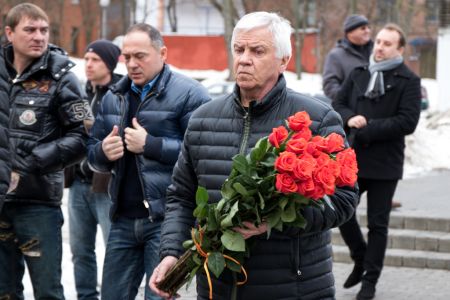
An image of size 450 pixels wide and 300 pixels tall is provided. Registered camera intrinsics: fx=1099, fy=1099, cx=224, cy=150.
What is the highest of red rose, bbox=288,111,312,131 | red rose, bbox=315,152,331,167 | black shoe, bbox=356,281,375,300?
red rose, bbox=288,111,312,131

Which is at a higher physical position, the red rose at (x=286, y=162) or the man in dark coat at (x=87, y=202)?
the red rose at (x=286, y=162)

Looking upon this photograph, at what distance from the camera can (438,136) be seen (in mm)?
21594

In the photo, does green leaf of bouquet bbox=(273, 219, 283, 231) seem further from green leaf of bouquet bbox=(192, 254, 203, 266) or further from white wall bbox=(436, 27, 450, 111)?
white wall bbox=(436, 27, 450, 111)

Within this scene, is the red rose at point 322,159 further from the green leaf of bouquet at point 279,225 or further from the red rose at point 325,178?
the green leaf of bouquet at point 279,225

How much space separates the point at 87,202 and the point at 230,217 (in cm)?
433

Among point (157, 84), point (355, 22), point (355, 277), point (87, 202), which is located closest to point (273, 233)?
point (157, 84)

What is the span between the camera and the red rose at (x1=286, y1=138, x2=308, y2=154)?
425 centimetres

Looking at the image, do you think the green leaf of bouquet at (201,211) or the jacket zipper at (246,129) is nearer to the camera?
the green leaf of bouquet at (201,211)

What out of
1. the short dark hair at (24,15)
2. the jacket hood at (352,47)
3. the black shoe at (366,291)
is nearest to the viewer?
the short dark hair at (24,15)

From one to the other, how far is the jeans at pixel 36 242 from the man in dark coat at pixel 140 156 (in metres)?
0.39

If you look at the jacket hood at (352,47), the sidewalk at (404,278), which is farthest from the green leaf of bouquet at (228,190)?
the jacket hood at (352,47)

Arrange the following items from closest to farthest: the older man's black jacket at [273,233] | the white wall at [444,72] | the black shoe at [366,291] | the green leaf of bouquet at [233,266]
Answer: the green leaf of bouquet at [233,266], the older man's black jacket at [273,233], the black shoe at [366,291], the white wall at [444,72]

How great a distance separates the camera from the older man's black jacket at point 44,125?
6.72m

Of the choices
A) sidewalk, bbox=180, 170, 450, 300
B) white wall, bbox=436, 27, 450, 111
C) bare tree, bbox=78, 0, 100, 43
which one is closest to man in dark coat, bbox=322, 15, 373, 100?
sidewalk, bbox=180, 170, 450, 300
